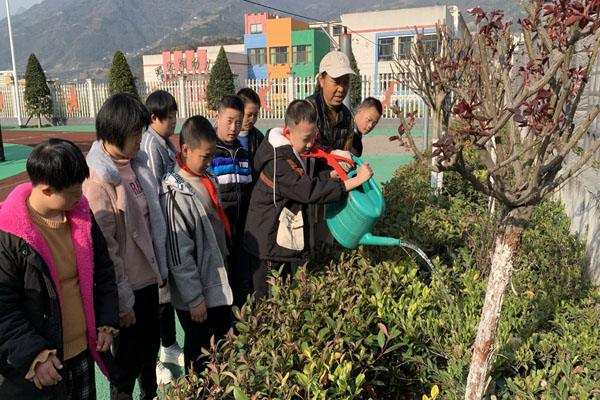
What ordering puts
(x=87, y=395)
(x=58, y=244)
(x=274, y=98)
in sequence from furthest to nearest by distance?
(x=274, y=98), (x=87, y=395), (x=58, y=244)

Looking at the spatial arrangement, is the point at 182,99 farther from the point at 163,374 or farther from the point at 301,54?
the point at 301,54

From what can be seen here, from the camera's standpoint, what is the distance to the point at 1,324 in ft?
5.21

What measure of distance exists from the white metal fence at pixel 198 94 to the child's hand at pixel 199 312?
52.2ft

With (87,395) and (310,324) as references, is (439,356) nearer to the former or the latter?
(310,324)

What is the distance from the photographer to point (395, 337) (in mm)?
2002

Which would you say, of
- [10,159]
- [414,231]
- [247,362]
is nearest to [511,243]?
[247,362]

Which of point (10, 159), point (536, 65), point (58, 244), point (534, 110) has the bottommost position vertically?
point (10, 159)

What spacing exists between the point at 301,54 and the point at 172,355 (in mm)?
39375

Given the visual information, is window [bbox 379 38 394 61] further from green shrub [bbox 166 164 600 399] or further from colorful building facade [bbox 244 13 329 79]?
green shrub [bbox 166 164 600 399]

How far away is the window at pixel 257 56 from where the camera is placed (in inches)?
1640

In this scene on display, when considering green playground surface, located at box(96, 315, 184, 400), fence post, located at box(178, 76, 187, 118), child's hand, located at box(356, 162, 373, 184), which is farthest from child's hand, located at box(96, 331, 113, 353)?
fence post, located at box(178, 76, 187, 118)

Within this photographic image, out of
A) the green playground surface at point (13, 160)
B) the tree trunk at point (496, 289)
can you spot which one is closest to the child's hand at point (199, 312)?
the tree trunk at point (496, 289)

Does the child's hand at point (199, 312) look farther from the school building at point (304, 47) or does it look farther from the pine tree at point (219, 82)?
the school building at point (304, 47)

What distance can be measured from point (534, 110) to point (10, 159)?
509 inches
